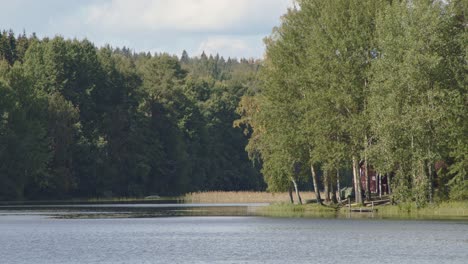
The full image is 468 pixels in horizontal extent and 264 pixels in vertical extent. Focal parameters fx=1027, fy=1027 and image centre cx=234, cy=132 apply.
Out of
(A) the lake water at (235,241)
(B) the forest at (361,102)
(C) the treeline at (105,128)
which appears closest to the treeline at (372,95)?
(B) the forest at (361,102)

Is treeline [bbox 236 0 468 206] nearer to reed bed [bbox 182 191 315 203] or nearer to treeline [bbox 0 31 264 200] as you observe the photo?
reed bed [bbox 182 191 315 203]

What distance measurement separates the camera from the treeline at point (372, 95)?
76.2 m

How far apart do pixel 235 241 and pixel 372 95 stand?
28.1 meters

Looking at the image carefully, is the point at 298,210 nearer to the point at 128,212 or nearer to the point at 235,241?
the point at 128,212

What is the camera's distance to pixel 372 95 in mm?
80625

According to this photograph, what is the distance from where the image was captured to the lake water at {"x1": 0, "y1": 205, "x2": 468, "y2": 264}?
46594 millimetres

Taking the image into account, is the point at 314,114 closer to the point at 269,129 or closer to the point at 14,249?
the point at 269,129

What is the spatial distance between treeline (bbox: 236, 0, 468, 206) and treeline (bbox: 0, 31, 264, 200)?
124 ft

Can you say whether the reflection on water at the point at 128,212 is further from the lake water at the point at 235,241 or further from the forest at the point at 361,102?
the lake water at the point at 235,241

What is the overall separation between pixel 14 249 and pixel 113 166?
10413 cm

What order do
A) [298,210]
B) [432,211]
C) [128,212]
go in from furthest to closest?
[128,212]
[298,210]
[432,211]

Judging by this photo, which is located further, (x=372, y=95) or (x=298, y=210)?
(x=298, y=210)

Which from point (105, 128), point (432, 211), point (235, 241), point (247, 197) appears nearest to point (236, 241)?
point (235, 241)

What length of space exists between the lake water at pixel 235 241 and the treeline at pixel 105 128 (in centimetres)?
5673
